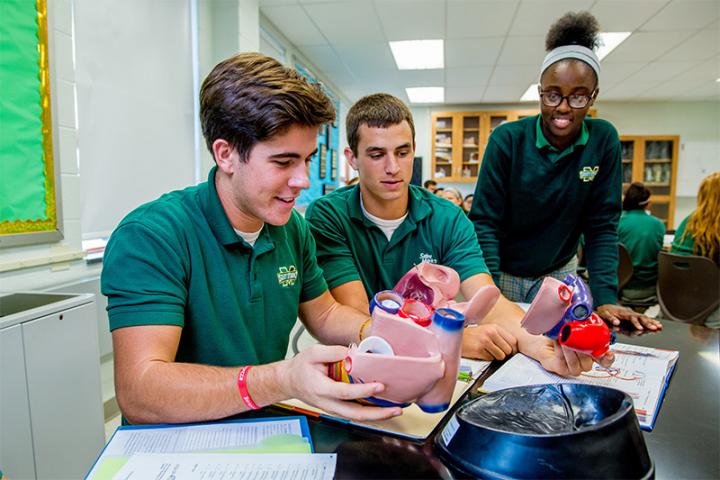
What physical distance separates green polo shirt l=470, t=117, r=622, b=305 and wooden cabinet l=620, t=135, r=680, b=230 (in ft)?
18.7

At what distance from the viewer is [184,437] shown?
75cm

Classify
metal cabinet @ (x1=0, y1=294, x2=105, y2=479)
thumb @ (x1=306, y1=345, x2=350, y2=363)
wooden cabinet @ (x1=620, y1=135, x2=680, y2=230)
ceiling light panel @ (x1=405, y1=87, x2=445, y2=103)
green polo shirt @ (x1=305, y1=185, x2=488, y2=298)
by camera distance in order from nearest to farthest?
1. thumb @ (x1=306, y1=345, x2=350, y2=363)
2. metal cabinet @ (x1=0, y1=294, x2=105, y2=479)
3. green polo shirt @ (x1=305, y1=185, x2=488, y2=298)
4. ceiling light panel @ (x1=405, y1=87, x2=445, y2=103)
5. wooden cabinet @ (x1=620, y1=135, x2=680, y2=230)

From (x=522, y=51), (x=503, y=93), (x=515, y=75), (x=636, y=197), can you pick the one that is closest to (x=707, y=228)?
(x=636, y=197)

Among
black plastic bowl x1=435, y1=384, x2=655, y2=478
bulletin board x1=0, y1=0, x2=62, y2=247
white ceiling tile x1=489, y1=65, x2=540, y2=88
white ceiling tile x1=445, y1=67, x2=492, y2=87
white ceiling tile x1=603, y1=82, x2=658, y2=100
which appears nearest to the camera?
black plastic bowl x1=435, y1=384, x2=655, y2=478

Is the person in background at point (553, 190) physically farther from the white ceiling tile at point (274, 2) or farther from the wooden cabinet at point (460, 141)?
the wooden cabinet at point (460, 141)

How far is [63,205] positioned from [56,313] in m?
0.69

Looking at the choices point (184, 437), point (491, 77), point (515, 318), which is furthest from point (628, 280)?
point (184, 437)

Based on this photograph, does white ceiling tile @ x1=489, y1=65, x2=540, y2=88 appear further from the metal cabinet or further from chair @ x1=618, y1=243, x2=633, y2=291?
the metal cabinet

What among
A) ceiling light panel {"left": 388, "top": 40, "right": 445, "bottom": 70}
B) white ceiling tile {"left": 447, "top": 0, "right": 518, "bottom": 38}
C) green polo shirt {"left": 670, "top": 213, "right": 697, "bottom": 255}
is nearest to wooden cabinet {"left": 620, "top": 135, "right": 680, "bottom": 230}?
ceiling light panel {"left": 388, "top": 40, "right": 445, "bottom": 70}

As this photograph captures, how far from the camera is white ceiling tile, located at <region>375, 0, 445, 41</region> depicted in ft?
11.6

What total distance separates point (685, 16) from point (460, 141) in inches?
133

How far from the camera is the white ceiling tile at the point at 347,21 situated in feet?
11.8

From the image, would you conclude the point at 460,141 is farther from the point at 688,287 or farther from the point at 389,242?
the point at 389,242

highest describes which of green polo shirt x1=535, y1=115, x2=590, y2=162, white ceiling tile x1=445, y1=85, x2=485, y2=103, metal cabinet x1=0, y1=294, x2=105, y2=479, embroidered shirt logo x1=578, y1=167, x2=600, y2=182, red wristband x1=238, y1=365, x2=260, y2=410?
white ceiling tile x1=445, y1=85, x2=485, y2=103
